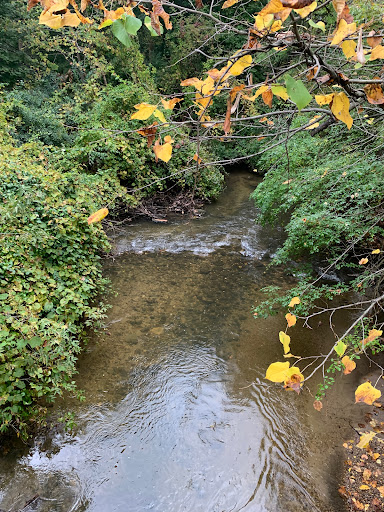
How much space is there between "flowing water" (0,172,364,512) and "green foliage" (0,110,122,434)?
41cm

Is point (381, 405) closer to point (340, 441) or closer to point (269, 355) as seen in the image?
point (340, 441)

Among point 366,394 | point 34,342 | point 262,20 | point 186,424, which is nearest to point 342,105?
point 262,20

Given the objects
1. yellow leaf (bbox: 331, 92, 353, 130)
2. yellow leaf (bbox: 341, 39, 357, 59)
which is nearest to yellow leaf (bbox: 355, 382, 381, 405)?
yellow leaf (bbox: 331, 92, 353, 130)

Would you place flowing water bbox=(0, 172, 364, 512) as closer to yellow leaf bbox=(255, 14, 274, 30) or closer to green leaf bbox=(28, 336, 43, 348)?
green leaf bbox=(28, 336, 43, 348)

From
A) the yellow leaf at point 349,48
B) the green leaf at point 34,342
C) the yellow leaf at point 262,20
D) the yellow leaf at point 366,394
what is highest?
the yellow leaf at point 262,20

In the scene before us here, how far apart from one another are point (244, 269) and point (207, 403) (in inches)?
104

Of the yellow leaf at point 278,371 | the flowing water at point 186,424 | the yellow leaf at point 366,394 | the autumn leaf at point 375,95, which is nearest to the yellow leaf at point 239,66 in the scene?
the autumn leaf at point 375,95

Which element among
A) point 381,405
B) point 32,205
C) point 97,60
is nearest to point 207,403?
point 381,405

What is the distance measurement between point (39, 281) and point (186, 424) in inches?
74.1

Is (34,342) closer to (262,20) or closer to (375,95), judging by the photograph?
(262,20)

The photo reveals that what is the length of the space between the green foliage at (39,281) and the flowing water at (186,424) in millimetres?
407

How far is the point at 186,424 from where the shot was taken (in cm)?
283

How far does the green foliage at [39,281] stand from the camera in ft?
7.34

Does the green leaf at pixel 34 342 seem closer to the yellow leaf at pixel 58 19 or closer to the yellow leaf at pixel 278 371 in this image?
the yellow leaf at pixel 278 371
